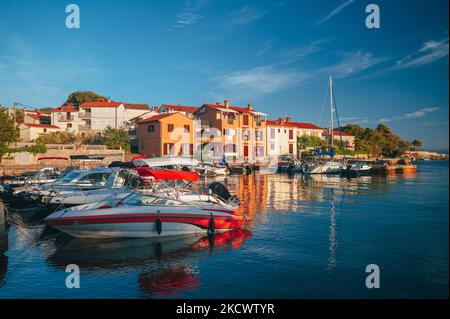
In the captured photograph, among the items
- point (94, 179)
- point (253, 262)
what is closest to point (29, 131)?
point (94, 179)

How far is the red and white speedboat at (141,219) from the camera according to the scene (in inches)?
576

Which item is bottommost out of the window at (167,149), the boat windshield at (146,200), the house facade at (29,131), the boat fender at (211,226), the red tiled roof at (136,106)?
the boat fender at (211,226)

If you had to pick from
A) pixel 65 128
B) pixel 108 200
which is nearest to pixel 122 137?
pixel 65 128

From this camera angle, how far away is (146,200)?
15.7 m

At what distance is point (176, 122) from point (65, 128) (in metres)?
25.6

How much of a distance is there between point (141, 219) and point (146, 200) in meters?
1.00

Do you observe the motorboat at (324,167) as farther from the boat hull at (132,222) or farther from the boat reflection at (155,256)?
the boat hull at (132,222)

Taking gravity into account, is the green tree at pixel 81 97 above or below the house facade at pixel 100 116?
above

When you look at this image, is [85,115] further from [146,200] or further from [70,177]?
[146,200]

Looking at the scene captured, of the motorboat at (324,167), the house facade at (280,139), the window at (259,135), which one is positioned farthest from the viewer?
the house facade at (280,139)

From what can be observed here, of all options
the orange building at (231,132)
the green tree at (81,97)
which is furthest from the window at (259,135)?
the green tree at (81,97)

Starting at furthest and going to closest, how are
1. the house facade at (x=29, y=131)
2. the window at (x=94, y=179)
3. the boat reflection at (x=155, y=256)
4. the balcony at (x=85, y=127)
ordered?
the balcony at (x=85, y=127)
the house facade at (x=29, y=131)
the window at (x=94, y=179)
the boat reflection at (x=155, y=256)

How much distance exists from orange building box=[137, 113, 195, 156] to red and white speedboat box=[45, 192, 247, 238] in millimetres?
38832
